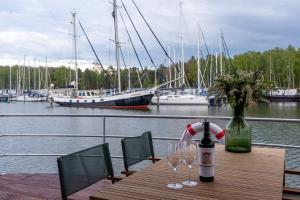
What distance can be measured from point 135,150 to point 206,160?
1.46 meters

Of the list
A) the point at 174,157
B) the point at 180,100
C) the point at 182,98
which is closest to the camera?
the point at 174,157

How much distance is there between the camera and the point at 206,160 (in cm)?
285

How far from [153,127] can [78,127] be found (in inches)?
204

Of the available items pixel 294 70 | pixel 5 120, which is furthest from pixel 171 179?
pixel 294 70

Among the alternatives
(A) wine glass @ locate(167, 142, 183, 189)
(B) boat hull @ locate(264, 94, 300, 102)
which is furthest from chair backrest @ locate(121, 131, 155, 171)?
(B) boat hull @ locate(264, 94, 300, 102)

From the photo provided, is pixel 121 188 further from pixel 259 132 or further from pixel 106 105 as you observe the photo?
pixel 106 105

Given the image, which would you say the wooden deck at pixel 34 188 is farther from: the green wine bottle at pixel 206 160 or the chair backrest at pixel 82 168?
the green wine bottle at pixel 206 160

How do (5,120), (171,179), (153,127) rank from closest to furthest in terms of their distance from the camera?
(171,179) → (153,127) → (5,120)

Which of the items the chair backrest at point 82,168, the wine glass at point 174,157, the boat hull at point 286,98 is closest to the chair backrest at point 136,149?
the chair backrest at point 82,168

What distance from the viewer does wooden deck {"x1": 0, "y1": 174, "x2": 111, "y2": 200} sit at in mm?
4691

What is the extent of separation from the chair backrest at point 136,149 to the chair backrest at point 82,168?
11.9 inches

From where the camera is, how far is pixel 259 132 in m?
14.9

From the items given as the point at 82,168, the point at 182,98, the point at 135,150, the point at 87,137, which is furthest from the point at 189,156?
the point at 182,98

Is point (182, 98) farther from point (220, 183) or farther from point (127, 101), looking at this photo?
point (220, 183)
